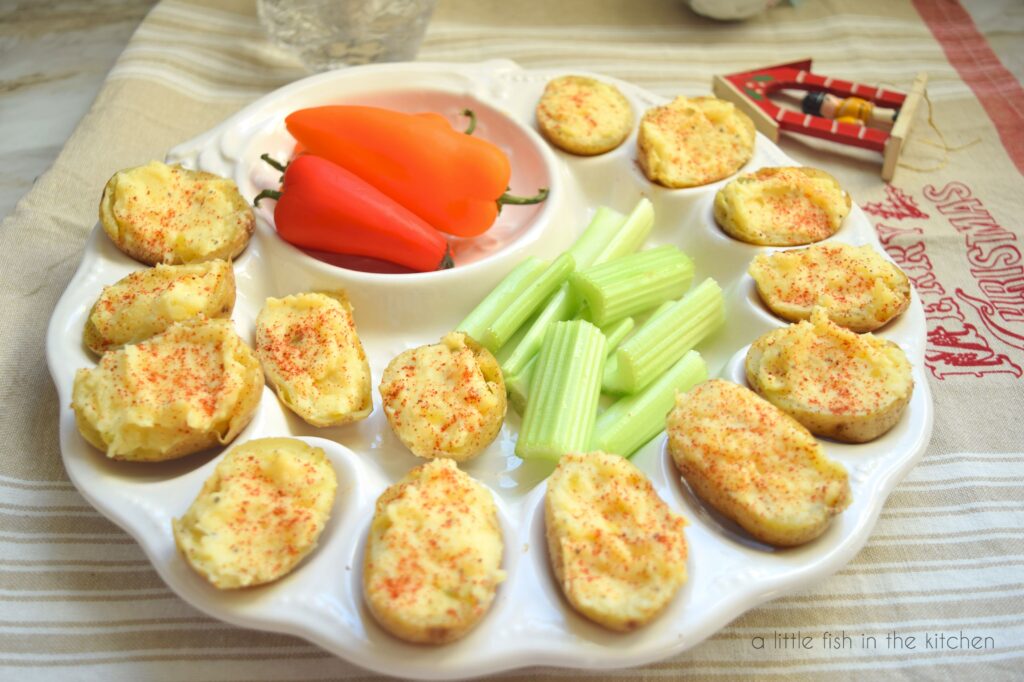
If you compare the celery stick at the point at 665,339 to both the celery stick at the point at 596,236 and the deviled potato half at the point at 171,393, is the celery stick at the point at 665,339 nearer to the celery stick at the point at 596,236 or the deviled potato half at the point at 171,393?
the celery stick at the point at 596,236

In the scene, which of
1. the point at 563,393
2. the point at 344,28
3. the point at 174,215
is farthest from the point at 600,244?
the point at 344,28

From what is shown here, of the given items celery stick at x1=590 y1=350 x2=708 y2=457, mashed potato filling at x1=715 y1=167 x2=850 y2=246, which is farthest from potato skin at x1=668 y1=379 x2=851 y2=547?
mashed potato filling at x1=715 y1=167 x2=850 y2=246

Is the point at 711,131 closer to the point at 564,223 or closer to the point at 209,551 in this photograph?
the point at 564,223

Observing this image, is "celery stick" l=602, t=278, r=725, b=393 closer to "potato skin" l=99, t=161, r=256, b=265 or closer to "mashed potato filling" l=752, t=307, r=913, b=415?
"mashed potato filling" l=752, t=307, r=913, b=415

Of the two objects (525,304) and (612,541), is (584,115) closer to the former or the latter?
(525,304)

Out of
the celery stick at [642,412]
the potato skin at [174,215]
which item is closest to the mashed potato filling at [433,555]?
the celery stick at [642,412]

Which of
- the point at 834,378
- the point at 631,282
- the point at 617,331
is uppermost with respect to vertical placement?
the point at 834,378
